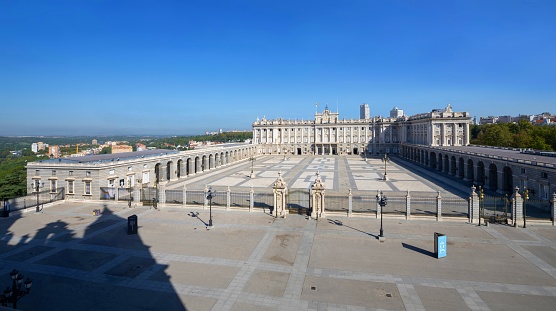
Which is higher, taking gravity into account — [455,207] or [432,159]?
[432,159]

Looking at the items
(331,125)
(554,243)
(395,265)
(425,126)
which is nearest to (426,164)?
(425,126)

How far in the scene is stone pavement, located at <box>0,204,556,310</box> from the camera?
1158 centimetres

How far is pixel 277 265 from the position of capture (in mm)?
14648

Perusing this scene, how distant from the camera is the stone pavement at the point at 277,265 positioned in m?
11.6

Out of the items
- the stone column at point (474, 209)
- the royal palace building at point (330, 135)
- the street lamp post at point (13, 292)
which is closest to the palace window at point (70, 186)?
the street lamp post at point (13, 292)

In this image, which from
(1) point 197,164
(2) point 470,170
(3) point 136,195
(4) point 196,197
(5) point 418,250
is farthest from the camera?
(1) point 197,164

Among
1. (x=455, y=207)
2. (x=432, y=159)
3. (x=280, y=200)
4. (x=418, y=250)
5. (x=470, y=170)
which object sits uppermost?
(x=432, y=159)

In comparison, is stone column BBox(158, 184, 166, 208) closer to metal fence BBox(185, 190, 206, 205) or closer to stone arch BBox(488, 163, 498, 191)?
metal fence BBox(185, 190, 206, 205)

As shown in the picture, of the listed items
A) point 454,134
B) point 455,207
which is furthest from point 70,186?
point 454,134

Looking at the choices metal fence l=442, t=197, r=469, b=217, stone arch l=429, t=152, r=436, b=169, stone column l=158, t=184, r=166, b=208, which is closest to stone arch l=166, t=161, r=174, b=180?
stone column l=158, t=184, r=166, b=208

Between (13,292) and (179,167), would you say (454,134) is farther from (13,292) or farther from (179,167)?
(13,292)

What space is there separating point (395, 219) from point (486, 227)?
5596 mm

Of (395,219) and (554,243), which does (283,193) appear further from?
(554,243)

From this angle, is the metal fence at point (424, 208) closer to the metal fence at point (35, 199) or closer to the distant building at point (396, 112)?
the metal fence at point (35, 199)
